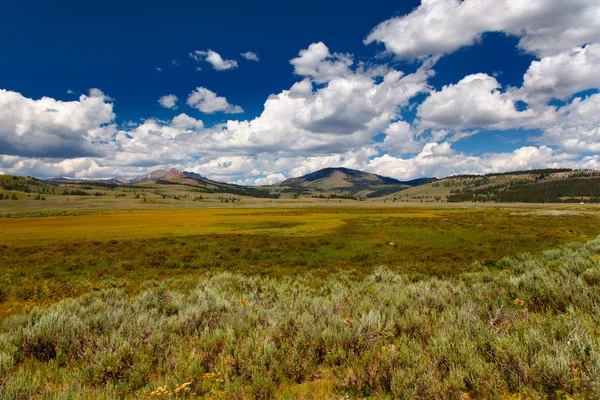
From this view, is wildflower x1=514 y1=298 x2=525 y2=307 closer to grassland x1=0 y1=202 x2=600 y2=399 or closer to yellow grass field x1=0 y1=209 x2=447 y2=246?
grassland x1=0 y1=202 x2=600 y2=399

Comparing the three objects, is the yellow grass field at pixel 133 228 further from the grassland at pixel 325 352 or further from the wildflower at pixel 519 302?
the wildflower at pixel 519 302

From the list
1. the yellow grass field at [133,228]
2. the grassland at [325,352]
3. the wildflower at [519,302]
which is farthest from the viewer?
the yellow grass field at [133,228]

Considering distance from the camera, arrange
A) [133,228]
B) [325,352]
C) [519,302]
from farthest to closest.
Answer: [133,228]
[519,302]
[325,352]

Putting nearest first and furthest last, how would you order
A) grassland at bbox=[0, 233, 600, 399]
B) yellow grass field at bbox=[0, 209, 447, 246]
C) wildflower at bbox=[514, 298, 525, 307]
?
grassland at bbox=[0, 233, 600, 399], wildflower at bbox=[514, 298, 525, 307], yellow grass field at bbox=[0, 209, 447, 246]

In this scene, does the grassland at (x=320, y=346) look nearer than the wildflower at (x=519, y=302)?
Yes

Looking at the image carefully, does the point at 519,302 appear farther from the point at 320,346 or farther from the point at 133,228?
the point at 133,228

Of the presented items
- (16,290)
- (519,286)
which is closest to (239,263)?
(16,290)

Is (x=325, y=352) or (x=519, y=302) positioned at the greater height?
(x=519, y=302)

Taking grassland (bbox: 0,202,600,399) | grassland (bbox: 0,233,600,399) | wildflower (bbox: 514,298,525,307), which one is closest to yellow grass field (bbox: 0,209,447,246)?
grassland (bbox: 0,202,600,399)

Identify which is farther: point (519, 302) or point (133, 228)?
point (133, 228)

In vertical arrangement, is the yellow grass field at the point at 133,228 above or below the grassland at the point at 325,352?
below

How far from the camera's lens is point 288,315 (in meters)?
7.30

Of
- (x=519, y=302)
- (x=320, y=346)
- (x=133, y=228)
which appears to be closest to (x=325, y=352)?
(x=320, y=346)

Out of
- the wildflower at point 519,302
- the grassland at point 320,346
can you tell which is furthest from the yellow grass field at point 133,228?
the wildflower at point 519,302
